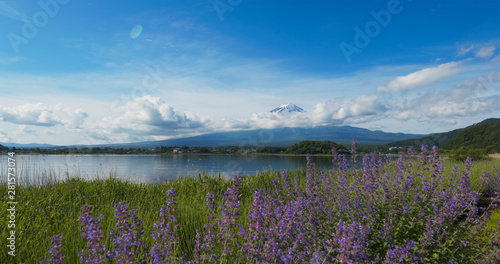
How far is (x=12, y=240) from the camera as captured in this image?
3.96 metres

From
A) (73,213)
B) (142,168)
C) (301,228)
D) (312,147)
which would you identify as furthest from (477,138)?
(73,213)

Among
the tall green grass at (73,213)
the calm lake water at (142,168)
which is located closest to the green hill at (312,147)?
the calm lake water at (142,168)

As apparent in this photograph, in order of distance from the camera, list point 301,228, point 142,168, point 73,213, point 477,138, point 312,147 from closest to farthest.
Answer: point 301,228 → point 73,213 → point 142,168 → point 312,147 → point 477,138

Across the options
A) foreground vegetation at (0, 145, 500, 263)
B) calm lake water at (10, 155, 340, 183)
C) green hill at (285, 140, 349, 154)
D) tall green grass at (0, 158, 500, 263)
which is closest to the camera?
foreground vegetation at (0, 145, 500, 263)

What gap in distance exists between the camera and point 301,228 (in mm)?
2824

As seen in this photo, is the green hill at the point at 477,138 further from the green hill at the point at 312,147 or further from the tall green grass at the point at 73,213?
the tall green grass at the point at 73,213

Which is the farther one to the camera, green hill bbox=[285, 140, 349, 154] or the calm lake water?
green hill bbox=[285, 140, 349, 154]

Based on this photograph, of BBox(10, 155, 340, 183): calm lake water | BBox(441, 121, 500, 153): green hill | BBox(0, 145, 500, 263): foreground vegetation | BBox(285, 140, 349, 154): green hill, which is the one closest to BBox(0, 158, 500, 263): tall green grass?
BBox(0, 145, 500, 263): foreground vegetation

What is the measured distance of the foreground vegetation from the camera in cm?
239

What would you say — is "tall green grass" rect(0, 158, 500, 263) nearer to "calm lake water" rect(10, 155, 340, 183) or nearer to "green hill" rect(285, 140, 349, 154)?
"calm lake water" rect(10, 155, 340, 183)

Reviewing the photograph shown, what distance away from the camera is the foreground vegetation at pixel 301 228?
7.84 ft

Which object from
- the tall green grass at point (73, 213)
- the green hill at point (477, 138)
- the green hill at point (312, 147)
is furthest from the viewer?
the green hill at point (477, 138)

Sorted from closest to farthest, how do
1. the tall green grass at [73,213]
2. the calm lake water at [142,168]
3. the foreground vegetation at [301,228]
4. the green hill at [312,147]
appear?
the foreground vegetation at [301,228] → the tall green grass at [73,213] → the calm lake water at [142,168] → the green hill at [312,147]

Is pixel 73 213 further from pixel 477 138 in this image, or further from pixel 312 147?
pixel 477 138
